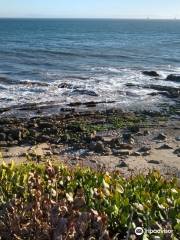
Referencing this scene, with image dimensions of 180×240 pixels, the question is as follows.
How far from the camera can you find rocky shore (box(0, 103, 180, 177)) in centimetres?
1486

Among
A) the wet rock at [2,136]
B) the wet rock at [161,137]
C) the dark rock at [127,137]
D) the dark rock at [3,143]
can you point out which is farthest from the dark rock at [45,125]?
the wet rock at [161,137]

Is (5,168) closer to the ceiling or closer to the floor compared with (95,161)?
closer to the ceiling

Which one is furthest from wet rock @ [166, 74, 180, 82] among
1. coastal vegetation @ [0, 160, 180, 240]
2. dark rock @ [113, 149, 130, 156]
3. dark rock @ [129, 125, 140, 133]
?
coastal vegetation @ [0, 160, 180, 240]

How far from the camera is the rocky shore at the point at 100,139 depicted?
14.9 meters

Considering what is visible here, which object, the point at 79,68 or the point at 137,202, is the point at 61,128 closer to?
the point at 137,202

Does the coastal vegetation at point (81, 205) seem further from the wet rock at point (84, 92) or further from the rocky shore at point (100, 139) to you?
the wet rock at point (84, 92)

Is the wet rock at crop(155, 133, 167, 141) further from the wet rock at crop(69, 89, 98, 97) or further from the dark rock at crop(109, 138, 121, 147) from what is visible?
the wet rock at crop(69, 89, 98, 97)

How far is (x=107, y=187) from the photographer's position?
624 centimetres

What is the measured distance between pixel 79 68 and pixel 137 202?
121 feet

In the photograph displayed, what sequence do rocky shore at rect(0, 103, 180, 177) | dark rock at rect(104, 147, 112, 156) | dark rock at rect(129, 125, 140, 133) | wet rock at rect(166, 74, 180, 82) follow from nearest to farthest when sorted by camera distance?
rocky shore at rect(0, 103, 180, 177) < dark rock at rect(104, 147, 112, 156) < dark rock at rect(129, 125, 140, 133) < wet rock at rect(166, 74, 180, 82)

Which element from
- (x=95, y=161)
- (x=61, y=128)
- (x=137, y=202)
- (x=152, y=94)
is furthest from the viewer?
(x=152, y=94)

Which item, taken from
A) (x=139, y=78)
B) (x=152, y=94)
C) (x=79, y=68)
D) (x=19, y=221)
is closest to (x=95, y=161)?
(x=19, y=221)

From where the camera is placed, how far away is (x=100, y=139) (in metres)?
17.7

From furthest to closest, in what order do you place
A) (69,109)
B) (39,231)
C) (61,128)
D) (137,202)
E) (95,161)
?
(69,109), (61,128), (95,161), (137,202), (39,231)
